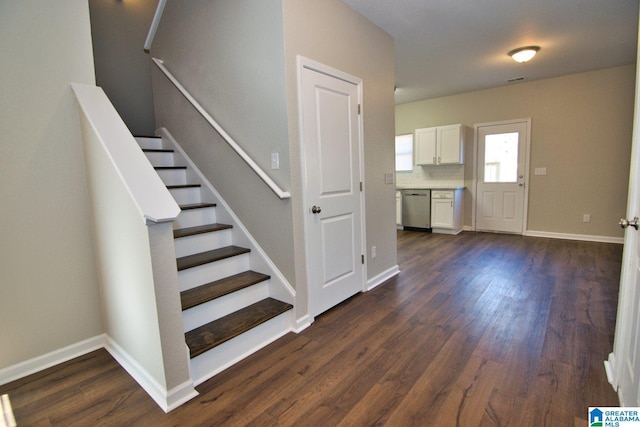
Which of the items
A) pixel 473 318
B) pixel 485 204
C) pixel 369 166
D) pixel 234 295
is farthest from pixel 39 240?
pixel 485 204

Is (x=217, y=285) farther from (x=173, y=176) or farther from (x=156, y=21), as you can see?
(x=156, y=21)

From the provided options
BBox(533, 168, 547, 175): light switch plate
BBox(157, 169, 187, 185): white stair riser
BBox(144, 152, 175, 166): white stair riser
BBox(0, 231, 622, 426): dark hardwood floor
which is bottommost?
BBox(0, 231, 622, 426): dark hardwood floor

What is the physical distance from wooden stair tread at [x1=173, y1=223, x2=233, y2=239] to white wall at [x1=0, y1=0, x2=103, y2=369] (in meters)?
0.57

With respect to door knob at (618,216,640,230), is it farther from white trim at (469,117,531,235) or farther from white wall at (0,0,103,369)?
white trim at (469,117,531,235)

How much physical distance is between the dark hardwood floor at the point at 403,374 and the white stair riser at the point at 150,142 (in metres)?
2.03

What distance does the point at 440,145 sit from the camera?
19.5 ft

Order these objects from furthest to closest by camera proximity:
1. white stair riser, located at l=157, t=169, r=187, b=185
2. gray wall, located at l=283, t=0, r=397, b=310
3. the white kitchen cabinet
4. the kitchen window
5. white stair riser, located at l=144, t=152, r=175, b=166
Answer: the kitchen window, the white kitchen cabinet, white stair riser, located at l=144, t=152, r=175, b=166, white stair riser, located at l=157, t=169, r=187, b=185, gray wall, located at l=283, t=0, r=397, b=310

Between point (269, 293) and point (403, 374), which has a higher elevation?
point (269, 293)

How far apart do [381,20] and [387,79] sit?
21.6 inches

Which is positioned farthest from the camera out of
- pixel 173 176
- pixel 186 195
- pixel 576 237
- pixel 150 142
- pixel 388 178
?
pixel 576 237

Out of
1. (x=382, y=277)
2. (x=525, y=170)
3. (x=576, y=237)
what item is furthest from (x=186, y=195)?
(x=576, y=237)

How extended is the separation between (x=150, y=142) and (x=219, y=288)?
6.64 feet

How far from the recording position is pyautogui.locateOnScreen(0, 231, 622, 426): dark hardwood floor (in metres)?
1.59

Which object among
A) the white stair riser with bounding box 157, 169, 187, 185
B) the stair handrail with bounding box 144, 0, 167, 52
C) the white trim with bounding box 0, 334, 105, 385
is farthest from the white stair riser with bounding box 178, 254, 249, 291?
the stair handrail with bounding box 144, 0, 167, 52
